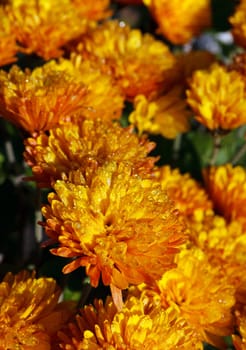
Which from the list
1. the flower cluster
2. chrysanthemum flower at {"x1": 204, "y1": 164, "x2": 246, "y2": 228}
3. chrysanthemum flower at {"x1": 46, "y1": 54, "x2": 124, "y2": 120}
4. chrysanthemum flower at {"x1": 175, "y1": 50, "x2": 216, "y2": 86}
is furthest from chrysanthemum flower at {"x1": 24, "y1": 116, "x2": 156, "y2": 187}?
chrysanthemum flower at {"x1": 175, "y1": 50, "x2": 216, "y2": 86}

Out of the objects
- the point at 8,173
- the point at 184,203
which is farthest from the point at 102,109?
the point at 8,173

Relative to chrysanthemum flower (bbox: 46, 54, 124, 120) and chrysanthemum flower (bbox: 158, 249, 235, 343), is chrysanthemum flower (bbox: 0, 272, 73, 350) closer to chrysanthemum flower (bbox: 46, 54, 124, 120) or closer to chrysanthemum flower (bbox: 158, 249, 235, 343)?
chrysanthemum flower (bbox: 158, 249, 235, 343)

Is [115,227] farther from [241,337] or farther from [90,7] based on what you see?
[90,7]

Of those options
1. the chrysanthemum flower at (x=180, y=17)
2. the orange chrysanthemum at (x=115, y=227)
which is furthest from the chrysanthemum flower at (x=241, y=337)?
the chrysanthemum flower at (x=180, y=17)

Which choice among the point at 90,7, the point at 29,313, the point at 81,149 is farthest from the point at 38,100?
the point at 90,7

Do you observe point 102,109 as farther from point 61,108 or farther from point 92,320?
point 92,320

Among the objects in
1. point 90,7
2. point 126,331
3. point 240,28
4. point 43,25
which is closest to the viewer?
point 126,331
